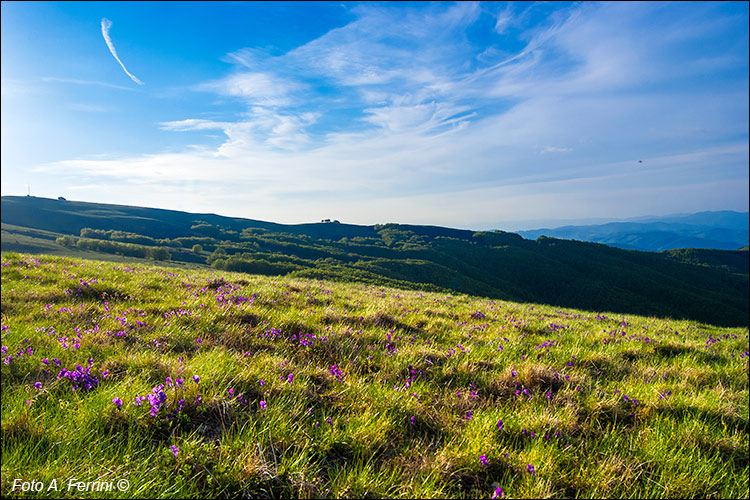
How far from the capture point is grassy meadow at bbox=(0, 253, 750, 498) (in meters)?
2.49

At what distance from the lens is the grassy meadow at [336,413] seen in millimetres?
2486

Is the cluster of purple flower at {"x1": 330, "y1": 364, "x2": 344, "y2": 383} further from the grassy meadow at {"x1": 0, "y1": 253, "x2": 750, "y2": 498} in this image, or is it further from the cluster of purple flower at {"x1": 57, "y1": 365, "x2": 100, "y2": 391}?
the cluster of purple flower at {"x1": 57, "y1": 365, "x2": 100, "y2": 391}

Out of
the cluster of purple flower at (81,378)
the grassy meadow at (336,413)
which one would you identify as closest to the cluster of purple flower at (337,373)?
the grassy meadow at (336,413)

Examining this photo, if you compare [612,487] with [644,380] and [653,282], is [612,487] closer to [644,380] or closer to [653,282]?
[644,380]

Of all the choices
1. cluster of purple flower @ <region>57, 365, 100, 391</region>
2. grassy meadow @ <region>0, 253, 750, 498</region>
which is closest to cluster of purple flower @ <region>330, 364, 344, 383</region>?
grassy meadow @ <region>0, 253, 750, 498</region>

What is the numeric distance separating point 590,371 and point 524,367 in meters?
1.42

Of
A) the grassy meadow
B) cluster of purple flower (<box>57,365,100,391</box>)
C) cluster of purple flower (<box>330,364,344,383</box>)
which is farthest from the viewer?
cluster of purple flower (<box>330,364,344,383</box>)

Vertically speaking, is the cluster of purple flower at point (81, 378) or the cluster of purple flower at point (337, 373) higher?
the cluster of purple flower at point (81, 378)

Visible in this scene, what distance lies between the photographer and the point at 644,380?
5.17 meters

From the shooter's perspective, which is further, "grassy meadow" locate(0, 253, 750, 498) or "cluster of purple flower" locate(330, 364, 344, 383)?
"cluster of purple flower" locate(330, 364, 344, 383)

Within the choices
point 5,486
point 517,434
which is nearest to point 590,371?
point 517,434

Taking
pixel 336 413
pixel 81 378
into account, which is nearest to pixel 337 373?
pixel 336 413

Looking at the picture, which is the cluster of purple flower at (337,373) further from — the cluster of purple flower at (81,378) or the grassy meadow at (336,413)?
the cluster of purple flower at (81,378)

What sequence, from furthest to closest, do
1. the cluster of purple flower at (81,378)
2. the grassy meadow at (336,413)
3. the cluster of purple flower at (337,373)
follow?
the cluster of purple flower at (337,373), the cluster of purple flower at (81,378), the grassy meadow at (336,413)
